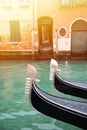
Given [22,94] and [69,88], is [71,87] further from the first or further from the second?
[22,94]

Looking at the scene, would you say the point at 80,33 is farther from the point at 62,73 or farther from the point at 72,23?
the point at 62,73

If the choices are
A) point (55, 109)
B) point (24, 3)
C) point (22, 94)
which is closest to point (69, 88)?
point (55, 109)

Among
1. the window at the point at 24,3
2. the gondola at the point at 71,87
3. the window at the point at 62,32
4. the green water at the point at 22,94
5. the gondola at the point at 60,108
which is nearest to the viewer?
A: the gondola at the point at 60,108

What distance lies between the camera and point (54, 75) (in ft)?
15.8

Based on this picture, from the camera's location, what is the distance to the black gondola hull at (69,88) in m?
4.51

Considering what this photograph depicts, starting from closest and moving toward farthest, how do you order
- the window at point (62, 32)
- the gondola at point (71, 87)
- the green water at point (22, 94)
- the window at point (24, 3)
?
the green water at point (22, 94)
the gondola at point (71, 87)
the window at point (24, 3)
the window at point (62, 32)

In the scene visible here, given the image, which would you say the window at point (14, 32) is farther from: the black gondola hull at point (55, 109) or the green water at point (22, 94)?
the black gondola hull at point (55, 109)

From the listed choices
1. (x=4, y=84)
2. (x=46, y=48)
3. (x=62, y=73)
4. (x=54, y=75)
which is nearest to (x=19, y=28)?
(x=46, y=48)

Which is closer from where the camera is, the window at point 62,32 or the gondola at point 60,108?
the gondola at point 60,108

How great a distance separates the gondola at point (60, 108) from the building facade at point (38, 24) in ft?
22.7

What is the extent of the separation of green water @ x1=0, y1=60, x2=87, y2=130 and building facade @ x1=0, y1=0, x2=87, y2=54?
81 cm

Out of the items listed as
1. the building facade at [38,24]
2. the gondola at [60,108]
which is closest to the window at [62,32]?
the building facade at [38,24]

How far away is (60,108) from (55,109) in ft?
0.29

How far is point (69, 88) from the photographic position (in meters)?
4.62
